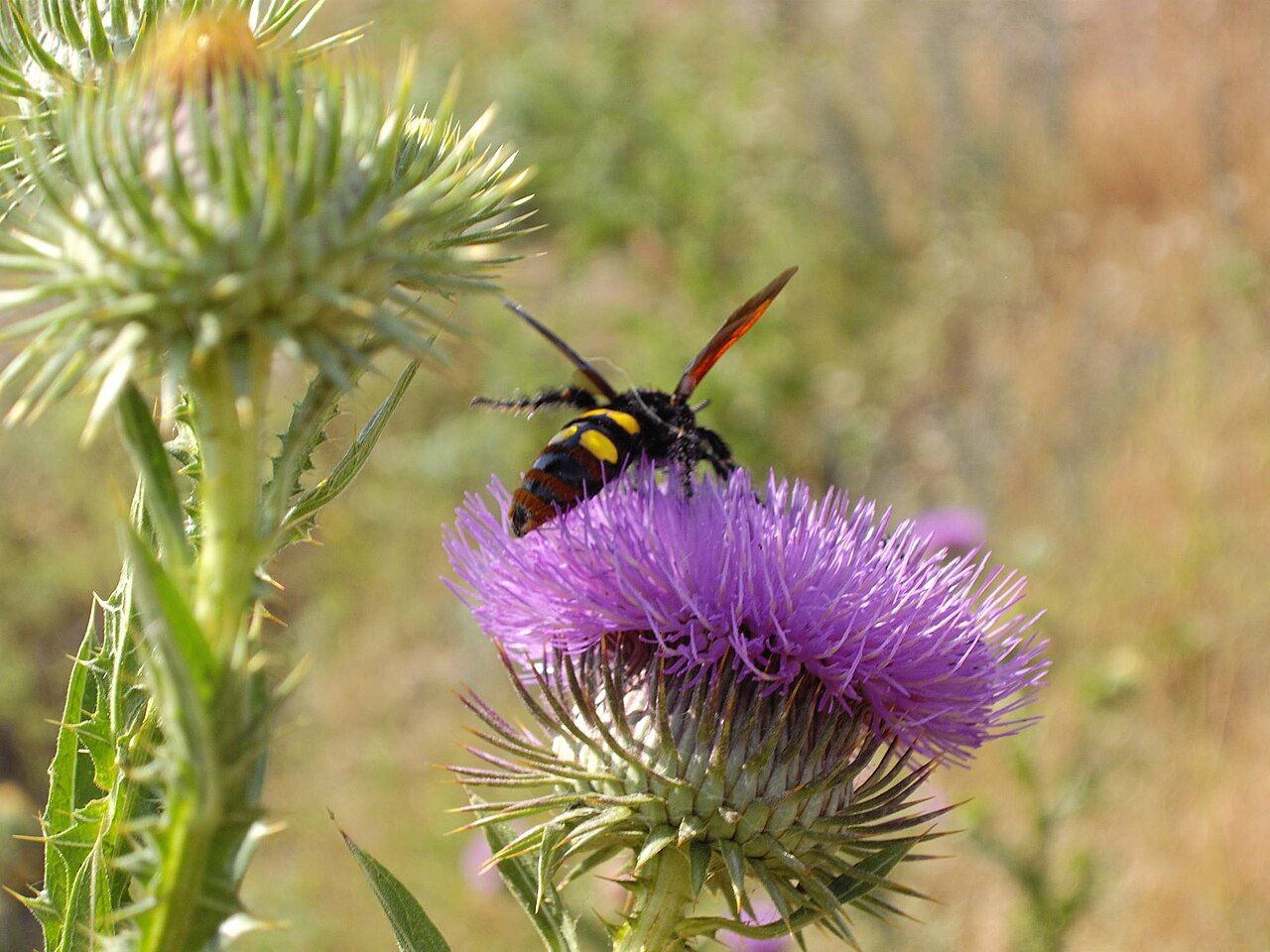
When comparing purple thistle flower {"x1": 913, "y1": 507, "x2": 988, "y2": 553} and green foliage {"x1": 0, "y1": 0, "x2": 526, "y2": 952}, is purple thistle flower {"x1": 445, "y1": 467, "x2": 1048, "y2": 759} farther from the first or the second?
purple thistle flower {"x1": 913, "y1": 507, "x2": 988, "y2": 553}

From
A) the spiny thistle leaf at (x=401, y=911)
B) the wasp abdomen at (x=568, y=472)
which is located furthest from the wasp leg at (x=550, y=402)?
the spiny thistle leaf at (x=401, y=911)

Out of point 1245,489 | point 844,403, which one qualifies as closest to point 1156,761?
point 1245,489

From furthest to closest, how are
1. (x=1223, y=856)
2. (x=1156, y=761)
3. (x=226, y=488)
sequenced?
(x=1156, y=761), (x=1223, y=856), (x=226, y=488)

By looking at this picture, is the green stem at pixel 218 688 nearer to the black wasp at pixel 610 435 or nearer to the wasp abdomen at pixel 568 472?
the black wasp at pixel 610 435

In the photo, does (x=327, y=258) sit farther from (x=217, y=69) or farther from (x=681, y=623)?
(x=681, y=623)

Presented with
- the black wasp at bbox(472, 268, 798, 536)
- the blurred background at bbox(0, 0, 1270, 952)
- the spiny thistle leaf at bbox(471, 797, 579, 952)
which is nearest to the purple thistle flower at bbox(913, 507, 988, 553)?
the blurred background at bbox(0, 0, 1270, 952)
